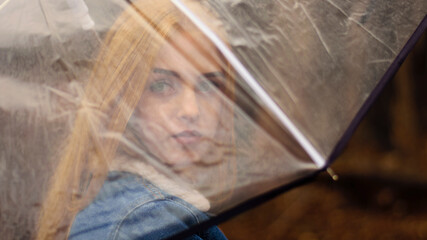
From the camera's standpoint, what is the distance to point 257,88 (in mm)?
663

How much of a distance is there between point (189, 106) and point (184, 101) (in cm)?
1

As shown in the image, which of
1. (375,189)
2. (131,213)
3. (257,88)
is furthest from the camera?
(375,189)

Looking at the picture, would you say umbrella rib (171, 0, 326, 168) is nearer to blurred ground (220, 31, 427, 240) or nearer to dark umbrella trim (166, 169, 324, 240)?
dark umbrella trim (166, 169, 324, 240)

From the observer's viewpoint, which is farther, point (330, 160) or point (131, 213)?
point (330, 160)

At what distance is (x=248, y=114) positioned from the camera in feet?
2.13

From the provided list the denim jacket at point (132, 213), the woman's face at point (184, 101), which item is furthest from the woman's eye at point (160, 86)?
the denim jacket at point (132, 213)

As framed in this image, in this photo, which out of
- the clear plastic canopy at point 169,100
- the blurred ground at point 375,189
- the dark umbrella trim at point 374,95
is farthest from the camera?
the blurred ground at point 375,189

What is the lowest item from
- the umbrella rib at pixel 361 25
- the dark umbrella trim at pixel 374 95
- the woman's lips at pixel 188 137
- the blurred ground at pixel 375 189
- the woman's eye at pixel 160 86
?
the blurred ground at pixel 375 189

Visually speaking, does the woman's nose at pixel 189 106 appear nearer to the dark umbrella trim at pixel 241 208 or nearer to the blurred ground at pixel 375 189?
the dark umbrella trim at pixel 241 208

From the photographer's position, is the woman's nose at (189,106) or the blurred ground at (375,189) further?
the blurred ground at (375,189)

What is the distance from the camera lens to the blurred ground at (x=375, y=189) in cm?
169

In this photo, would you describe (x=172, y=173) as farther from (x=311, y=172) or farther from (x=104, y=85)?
(x=311, y=172)

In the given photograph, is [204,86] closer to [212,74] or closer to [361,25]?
[212,74]

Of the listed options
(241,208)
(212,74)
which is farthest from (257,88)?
(241,208)
